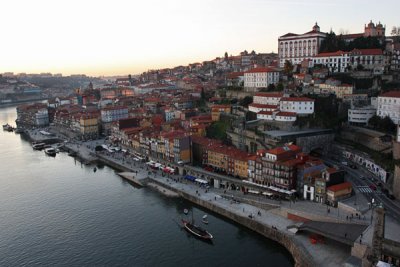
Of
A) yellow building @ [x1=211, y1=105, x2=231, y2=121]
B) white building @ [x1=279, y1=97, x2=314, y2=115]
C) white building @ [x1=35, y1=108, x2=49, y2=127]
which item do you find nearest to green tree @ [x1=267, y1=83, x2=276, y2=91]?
yellow building @ [x1=211, y1=105, x2=231, y2=121]

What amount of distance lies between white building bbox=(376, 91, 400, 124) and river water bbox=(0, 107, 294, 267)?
58.9 feet

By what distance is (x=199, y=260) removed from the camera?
19766 millimetres

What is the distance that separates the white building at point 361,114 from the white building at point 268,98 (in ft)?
25.5

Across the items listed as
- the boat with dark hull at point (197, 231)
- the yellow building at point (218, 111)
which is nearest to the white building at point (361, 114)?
the yellow building at point (218, 111)

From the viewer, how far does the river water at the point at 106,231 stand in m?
20.0

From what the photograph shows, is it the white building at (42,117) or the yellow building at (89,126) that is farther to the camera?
the white building at (42,117)

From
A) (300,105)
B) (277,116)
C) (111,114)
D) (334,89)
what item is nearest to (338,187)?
(277,116)

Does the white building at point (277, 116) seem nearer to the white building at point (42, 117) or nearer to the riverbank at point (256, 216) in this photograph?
the riverbank at point (256, 216)

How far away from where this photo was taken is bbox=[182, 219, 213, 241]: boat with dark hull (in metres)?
21.7

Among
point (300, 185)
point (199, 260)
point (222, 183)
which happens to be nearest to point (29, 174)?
point (222, 183)

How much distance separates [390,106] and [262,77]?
1731 cm

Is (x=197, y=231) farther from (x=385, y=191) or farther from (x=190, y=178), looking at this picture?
(x=385, y=191)

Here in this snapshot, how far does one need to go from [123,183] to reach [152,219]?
29.7ft

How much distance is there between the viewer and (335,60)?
45250 mm
